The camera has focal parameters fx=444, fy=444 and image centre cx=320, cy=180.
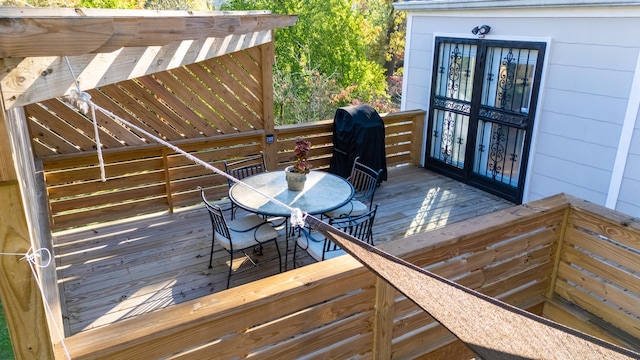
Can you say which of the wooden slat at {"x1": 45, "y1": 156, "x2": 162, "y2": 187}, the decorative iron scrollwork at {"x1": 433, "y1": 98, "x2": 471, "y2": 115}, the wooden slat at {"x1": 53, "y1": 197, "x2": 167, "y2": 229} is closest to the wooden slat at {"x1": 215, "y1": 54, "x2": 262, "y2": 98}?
the wooden slat at {"x1": 45, "y1": 156, "x2": 162, "y2": 187}

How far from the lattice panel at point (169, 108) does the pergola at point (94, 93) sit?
0.04ft

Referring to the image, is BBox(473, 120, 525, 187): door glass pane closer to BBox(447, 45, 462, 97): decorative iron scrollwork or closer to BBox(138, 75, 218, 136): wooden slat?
BBox(447, 45, 462, 97): decorative iron scrollwork

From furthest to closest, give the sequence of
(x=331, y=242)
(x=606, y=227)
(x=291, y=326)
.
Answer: (x=331, y=242) → (x=606, y=227) → (x=291, y=326)

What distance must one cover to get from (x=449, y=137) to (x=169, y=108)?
3.72 metres

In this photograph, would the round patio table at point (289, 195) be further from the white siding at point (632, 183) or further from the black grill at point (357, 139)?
the white siding at point (632, 183)

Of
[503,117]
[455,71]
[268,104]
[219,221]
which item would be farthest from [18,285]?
[455,71]

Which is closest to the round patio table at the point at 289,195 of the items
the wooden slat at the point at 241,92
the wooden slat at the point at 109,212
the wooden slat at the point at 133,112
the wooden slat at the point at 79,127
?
the wooden slat at the point at 241,92

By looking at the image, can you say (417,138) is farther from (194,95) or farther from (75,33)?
(75,33)

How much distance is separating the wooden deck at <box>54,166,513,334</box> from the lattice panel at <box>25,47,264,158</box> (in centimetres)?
91

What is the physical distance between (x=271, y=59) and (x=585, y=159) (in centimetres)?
355

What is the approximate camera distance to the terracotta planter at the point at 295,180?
3859mm

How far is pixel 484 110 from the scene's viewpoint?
555 cm

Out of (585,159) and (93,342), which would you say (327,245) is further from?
(585,159)

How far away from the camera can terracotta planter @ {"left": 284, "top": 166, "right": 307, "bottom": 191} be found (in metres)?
3.86
